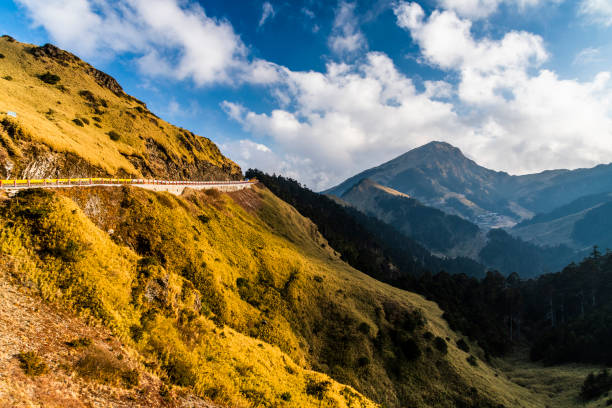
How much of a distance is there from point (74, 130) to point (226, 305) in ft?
137

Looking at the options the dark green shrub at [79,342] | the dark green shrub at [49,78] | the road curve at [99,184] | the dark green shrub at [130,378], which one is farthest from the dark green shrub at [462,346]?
the dark green shrub at [49,78]

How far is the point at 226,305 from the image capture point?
33.5 metres

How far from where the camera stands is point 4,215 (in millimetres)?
19656

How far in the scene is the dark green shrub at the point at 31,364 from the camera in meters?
11.9

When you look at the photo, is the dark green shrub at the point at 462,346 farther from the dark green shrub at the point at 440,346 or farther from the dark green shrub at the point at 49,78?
the dark green shrub at the point at 49,78

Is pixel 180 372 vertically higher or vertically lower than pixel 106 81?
lower

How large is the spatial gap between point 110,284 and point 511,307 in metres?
167

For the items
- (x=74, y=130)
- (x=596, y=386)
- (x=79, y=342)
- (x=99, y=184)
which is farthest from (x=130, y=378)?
(x=596, y=386)

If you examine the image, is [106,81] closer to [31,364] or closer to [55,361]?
[55,361]

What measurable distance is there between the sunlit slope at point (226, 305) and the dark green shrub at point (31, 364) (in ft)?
16.1

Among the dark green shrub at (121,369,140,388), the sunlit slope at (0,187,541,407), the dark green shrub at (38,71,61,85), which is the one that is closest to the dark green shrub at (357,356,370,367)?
the sunlit slope at (0,187,541,407)

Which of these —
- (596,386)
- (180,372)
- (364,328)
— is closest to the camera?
(180,372)

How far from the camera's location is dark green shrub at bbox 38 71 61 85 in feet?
208

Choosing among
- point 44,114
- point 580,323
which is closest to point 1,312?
point 44,114
